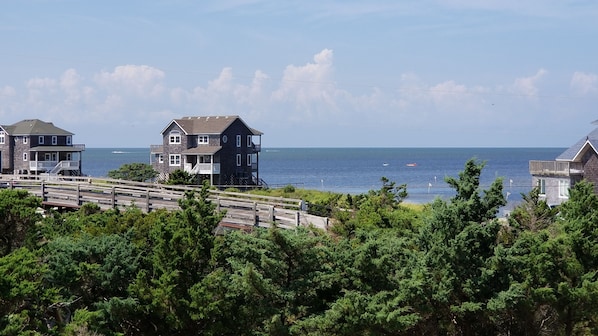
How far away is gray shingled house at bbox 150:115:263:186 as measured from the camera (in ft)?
246

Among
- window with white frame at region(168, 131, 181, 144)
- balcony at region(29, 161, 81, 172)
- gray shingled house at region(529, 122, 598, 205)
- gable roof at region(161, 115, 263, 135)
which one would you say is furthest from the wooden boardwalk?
balcony at region(29, 161, 81, 172)

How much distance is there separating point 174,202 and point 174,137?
135ft

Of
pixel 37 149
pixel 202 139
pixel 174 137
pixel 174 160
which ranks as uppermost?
pixel 174 137

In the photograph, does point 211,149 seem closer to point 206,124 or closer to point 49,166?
point 206,124

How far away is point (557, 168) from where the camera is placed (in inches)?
1992

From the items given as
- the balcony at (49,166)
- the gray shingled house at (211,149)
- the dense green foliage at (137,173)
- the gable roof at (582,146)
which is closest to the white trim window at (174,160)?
the gray shingled house at (211,149)

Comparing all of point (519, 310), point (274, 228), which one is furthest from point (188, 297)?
point (519, 310)

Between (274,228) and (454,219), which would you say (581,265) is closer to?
(454,219)

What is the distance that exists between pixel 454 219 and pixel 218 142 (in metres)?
54.0

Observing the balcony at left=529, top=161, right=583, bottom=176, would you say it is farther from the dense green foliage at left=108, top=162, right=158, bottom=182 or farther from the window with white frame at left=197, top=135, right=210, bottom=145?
the dense green foliage at left=108, top=162, right=158, bottom=182

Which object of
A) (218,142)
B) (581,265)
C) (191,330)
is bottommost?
(191,330)

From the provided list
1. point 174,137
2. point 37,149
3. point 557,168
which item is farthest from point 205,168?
point 557,168

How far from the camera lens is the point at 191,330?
22.1 m

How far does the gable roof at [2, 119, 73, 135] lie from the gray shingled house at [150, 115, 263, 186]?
1232 centimetres
